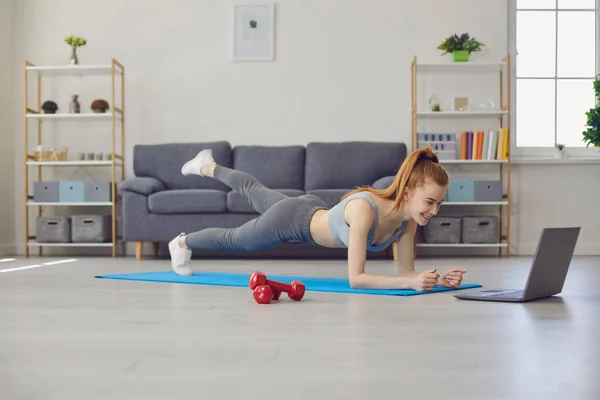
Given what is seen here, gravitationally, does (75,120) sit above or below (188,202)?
above

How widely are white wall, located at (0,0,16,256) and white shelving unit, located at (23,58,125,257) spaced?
0.15 metres

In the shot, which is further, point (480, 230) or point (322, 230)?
point (480, 230)

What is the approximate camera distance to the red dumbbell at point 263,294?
2.47 m

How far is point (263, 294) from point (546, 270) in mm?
958

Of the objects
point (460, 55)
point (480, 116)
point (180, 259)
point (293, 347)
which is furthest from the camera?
point (480, 116)

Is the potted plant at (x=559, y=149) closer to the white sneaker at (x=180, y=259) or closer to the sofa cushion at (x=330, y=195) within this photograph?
the sofa cushion at (x=330, y=195)

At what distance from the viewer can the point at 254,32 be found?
6.14 metres

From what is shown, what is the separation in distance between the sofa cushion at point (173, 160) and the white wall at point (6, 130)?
1165 mm

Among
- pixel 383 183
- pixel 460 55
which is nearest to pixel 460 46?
pixel 460 55

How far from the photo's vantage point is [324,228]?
300cm

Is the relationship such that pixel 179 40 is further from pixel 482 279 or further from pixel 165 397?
pixel 165 397

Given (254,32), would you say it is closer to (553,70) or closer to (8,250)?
(553,70)

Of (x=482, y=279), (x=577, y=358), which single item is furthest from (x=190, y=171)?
(x=577, y=358)

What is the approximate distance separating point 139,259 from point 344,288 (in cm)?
277
